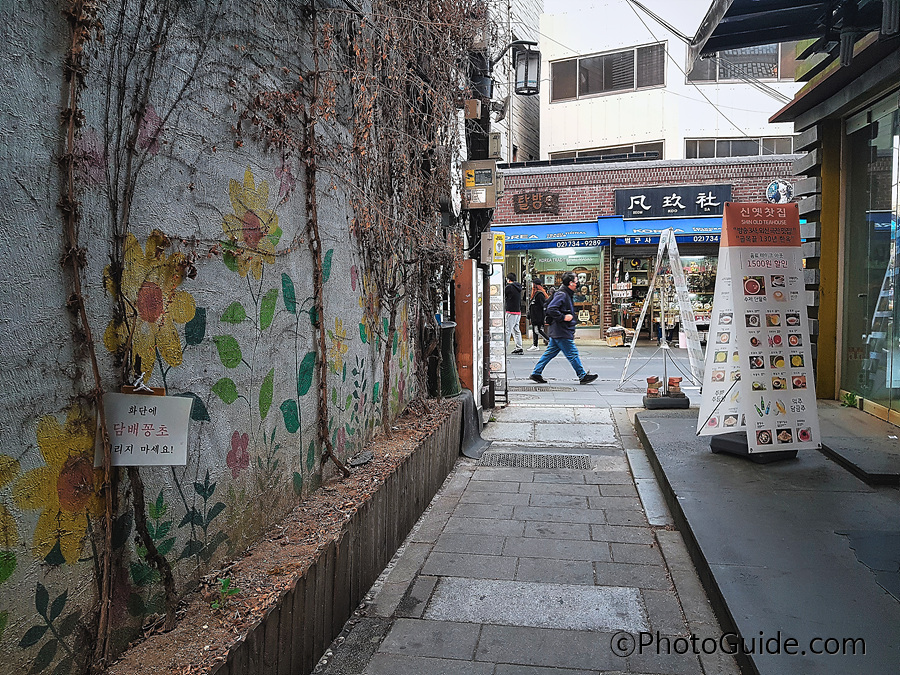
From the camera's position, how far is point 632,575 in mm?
3830

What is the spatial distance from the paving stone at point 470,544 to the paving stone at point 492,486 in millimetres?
1041

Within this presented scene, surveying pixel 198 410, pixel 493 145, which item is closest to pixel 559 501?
pixel 198 410

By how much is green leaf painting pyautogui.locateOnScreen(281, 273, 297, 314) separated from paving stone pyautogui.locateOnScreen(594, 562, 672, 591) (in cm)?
230

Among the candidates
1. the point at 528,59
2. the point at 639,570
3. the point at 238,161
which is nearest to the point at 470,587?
the point at 639,570

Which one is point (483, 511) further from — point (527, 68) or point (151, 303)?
point (527, 68)

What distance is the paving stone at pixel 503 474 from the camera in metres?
5.88

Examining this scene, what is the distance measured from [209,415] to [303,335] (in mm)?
952

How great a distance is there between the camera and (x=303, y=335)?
357 centimetres

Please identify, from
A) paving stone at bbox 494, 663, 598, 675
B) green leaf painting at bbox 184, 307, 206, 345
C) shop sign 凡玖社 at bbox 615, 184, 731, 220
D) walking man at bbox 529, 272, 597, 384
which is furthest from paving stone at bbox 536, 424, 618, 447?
shop sign 凡玖社 at bbox 615, 184, 731, 220

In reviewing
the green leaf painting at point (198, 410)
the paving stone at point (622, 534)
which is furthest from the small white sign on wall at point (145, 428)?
the paving stone at point (622, 534)

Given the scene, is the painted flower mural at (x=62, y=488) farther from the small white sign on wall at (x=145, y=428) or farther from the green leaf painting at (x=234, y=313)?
the green leaf painting at (x=234, y=313)

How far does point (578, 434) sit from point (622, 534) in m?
3.03

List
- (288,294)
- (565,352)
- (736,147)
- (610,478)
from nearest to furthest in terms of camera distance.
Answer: (288,294) → (610,478) → (565,352) → (736,147)

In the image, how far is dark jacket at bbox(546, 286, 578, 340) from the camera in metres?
11.0
